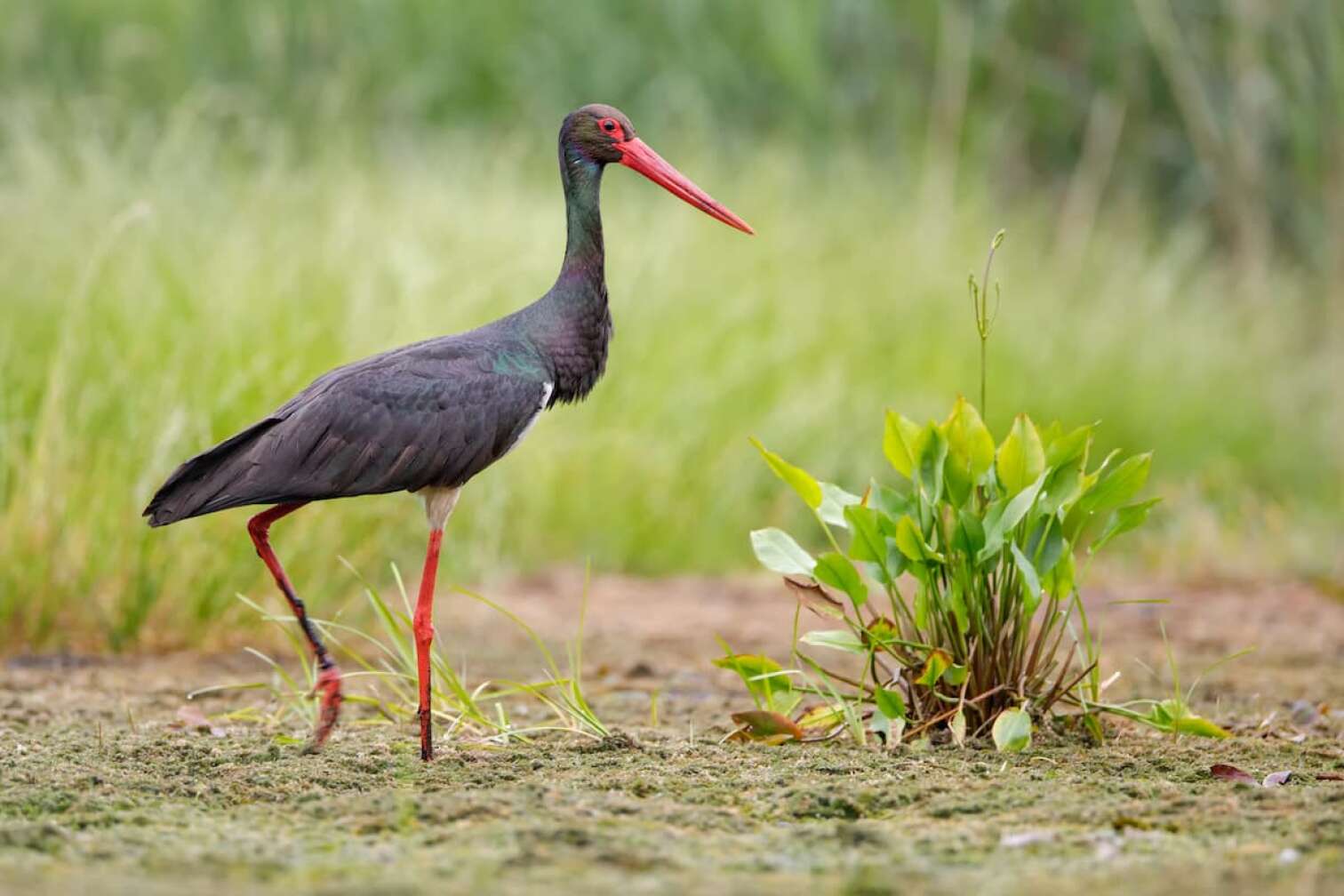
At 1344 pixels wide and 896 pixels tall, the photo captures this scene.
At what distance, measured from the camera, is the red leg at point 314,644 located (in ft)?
13.6

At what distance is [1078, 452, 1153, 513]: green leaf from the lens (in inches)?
157

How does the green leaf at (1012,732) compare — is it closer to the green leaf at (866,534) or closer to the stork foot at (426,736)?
the green leaf at (866,534)

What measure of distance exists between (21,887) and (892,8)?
10.1 metres

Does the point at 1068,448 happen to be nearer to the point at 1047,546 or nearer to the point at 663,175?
the point at 1047,546

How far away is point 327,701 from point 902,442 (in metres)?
1.44

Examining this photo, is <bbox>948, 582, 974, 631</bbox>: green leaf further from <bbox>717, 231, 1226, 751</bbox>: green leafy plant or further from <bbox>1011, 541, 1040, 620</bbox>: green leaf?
<bbox>1011, 541, 1040, 620</bbox>: green leaf

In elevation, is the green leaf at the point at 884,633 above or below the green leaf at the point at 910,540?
below

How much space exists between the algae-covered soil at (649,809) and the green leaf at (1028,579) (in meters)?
0.33

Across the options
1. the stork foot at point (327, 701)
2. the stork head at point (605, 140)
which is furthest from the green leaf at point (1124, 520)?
the stork foot at point (327, 701)

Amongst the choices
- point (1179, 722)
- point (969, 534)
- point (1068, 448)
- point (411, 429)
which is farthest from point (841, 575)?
point (411, 429)

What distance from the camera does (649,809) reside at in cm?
334

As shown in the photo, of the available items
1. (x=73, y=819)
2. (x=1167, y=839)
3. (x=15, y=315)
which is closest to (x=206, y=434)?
(x=15, y=315)

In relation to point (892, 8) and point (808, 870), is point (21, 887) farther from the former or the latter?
point (892, 8)

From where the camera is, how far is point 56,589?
5.57m
